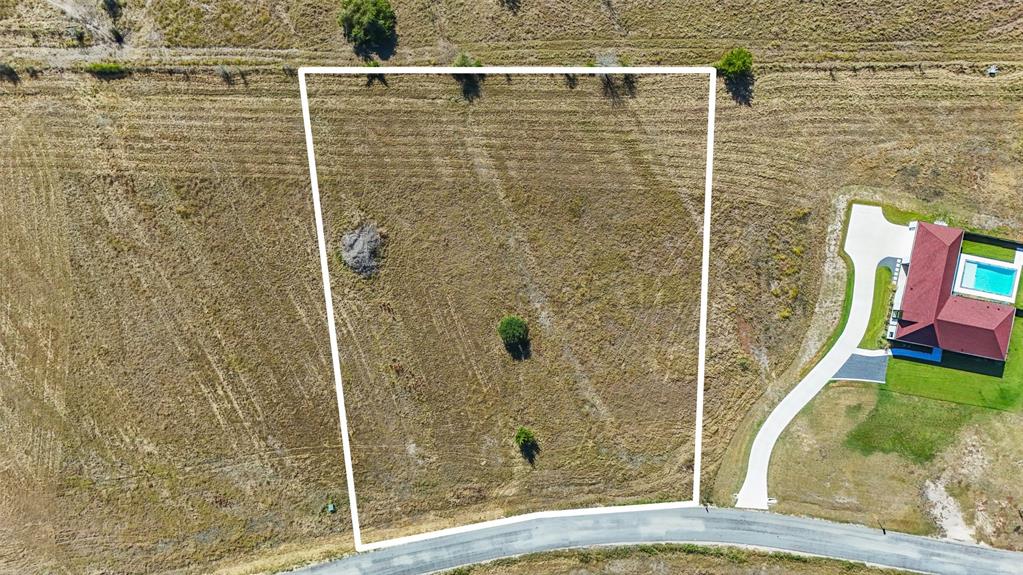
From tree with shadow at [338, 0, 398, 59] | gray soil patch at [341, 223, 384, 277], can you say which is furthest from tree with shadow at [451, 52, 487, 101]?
gray soil patch at [341, 223, 384, 277]

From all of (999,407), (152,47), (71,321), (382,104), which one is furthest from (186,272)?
(999,407)

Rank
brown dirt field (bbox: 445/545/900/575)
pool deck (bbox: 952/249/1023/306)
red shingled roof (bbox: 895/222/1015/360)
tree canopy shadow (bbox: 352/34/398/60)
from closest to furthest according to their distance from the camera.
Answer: red shingled roof (bbox: 895/222/1015/360) → pool deck (bbox: 952/249/1023/306) → tree canopy shadow (bbox: 352/34/398/60) → brown dirt field (bbox: 445/545/900/575)

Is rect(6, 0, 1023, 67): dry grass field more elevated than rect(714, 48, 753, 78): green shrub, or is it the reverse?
rect(6, 0, 1023, 67): dry grass field

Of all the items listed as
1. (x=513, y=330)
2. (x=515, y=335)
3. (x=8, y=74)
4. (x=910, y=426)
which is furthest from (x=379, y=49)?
(x=910, y=426)

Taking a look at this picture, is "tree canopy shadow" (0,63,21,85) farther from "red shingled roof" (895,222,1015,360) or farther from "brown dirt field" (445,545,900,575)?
"red shingled roof" (895,222,1015,360)

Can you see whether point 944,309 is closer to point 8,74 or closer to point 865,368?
point 865,368

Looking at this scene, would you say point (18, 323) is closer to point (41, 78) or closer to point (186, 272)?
point (186, 272)

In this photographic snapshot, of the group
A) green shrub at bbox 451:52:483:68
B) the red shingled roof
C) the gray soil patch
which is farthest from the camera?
the gray soil patch
